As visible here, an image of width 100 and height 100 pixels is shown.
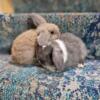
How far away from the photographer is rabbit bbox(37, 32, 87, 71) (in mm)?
1597

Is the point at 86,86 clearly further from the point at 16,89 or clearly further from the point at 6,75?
the point at 6,75

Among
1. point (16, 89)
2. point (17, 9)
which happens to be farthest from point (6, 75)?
point (17, 9)

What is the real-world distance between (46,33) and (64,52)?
0.20 meters

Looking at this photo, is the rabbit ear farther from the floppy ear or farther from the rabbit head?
the floppy ear

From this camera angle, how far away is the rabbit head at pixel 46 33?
165 cm

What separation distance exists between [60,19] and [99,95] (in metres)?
0.79

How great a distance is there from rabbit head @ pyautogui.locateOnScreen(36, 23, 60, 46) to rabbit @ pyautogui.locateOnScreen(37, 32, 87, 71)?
1.4 inches

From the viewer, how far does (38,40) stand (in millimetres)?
1662

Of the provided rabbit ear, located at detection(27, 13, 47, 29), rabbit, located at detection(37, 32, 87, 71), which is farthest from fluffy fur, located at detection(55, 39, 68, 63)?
rabbit ear, located at detection(27, 13, 47, 29)

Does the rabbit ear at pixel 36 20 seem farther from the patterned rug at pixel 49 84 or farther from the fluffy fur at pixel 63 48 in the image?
the patterned rug at pixel 49 84

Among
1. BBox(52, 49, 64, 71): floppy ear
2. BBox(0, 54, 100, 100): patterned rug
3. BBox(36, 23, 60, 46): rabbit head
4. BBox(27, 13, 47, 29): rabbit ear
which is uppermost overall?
BBox(27, 13, 47, 29): rabbit ear

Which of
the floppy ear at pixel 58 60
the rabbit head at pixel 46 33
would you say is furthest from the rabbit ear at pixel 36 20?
the floppy ear at pixel 58 60


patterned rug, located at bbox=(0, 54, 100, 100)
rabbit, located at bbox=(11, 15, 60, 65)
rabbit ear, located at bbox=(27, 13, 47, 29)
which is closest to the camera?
patterned rug, located at bbox=(0, 54, 100, 100)

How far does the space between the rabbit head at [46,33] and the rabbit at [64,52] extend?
3 cm
